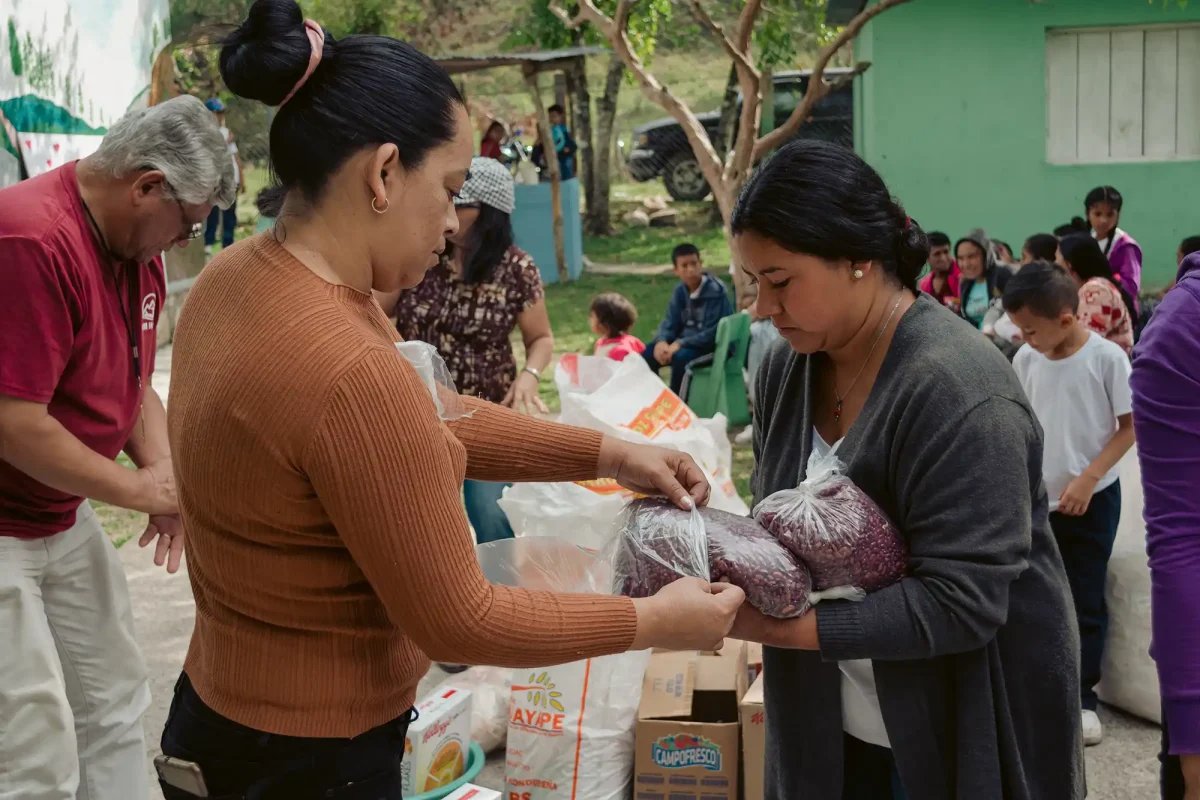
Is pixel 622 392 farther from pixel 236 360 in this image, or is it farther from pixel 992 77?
pixel 992 77

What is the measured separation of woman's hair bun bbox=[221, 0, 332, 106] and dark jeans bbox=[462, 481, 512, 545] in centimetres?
287

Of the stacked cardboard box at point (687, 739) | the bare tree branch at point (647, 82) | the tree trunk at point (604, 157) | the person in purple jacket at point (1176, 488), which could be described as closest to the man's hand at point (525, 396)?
the stacked cardboard box at point (687, 739)

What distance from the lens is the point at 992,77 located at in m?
11.0

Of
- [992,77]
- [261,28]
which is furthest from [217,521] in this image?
[992,77]

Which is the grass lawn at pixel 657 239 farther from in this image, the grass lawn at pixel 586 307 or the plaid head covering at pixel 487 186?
the plaid head covering at pixel 487 186

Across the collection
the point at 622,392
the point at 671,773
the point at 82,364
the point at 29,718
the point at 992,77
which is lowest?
the point at 671,773

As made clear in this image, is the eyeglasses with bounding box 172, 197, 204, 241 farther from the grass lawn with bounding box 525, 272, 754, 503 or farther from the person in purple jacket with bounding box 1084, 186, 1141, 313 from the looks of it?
the person in purple jacket with bounding box 1084, 186, 1141, 313

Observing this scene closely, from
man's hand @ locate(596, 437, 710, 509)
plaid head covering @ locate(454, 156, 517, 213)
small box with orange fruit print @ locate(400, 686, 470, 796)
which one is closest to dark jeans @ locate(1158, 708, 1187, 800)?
man's hand @ locate(596, 437, 710, 509)

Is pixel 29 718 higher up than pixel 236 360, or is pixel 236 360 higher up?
pixel 236 360

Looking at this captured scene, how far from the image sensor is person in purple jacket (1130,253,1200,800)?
5.18 feet

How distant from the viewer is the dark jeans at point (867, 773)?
1979mm

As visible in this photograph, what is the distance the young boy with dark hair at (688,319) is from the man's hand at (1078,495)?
4187 millimetres

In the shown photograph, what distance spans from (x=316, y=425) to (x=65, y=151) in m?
3.65

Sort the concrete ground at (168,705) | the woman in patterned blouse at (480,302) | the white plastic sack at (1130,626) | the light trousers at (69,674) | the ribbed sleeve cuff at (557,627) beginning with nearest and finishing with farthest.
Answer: the ribbed sleeve cuff at (557,627)
the light trousers at (69,674)
the concrete ground at (168,705)
the white plastic sack at (1130,626)
the woman in patterned blouse at (480,302)
